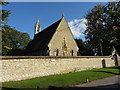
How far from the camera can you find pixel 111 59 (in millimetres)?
26672

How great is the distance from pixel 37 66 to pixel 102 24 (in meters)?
26.4

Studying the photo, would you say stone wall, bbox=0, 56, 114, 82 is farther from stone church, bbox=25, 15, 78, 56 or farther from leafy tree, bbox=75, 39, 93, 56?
leafy tree, bbox=75, 39, 93, 56

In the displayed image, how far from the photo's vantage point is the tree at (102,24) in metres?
31.4

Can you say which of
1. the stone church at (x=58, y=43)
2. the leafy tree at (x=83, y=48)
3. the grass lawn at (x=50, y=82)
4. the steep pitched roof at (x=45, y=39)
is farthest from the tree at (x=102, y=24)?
the grass lawn at (x=50, y=82)

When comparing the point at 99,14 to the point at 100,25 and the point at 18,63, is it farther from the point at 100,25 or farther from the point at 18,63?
the point at 18,63

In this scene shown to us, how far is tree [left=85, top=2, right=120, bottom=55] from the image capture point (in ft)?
103

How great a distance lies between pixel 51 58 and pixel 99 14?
958 inches

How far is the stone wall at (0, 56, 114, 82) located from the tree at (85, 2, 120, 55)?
13373 millimetres

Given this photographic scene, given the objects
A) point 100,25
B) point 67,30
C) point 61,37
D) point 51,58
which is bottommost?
point 51,58

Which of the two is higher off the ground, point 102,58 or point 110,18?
point 110,18

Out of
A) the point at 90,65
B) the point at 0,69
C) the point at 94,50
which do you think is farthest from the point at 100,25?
the point at 0,69

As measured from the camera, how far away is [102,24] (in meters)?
34.9

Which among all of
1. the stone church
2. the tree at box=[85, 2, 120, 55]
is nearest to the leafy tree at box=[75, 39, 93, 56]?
the tree at box=[85, 2, 120, 55]

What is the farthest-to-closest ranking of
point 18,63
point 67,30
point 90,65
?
point 67,30 < point 90,65 < point 18,63
